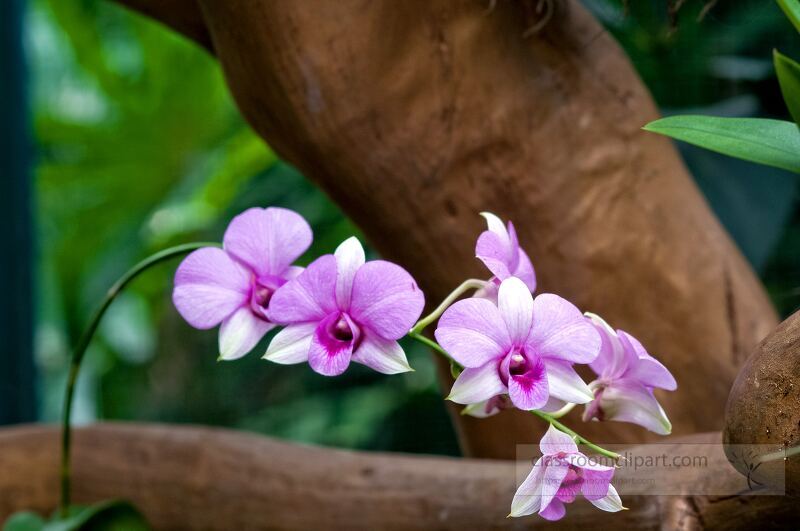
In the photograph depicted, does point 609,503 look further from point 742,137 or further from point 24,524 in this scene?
point 24,524

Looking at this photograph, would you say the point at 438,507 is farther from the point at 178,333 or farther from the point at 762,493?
the point at 178,333

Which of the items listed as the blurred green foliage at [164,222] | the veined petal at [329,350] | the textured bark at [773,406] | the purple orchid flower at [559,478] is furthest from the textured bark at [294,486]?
the blurred green foliage at [164,222]

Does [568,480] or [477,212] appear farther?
[477,212]

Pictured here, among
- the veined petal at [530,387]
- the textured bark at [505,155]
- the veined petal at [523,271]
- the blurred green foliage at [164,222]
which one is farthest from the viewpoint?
the blurred green foliage at [164,222]

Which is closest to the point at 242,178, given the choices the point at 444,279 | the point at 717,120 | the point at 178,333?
the point at 178,333

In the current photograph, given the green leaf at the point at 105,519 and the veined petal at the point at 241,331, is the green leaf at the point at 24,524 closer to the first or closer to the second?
the green leaf at the point at 105,519

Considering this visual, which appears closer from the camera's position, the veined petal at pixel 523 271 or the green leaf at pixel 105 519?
the veined petal at pixel 523 271

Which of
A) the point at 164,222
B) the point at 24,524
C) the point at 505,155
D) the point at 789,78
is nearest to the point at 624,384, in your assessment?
the point at 789,78
